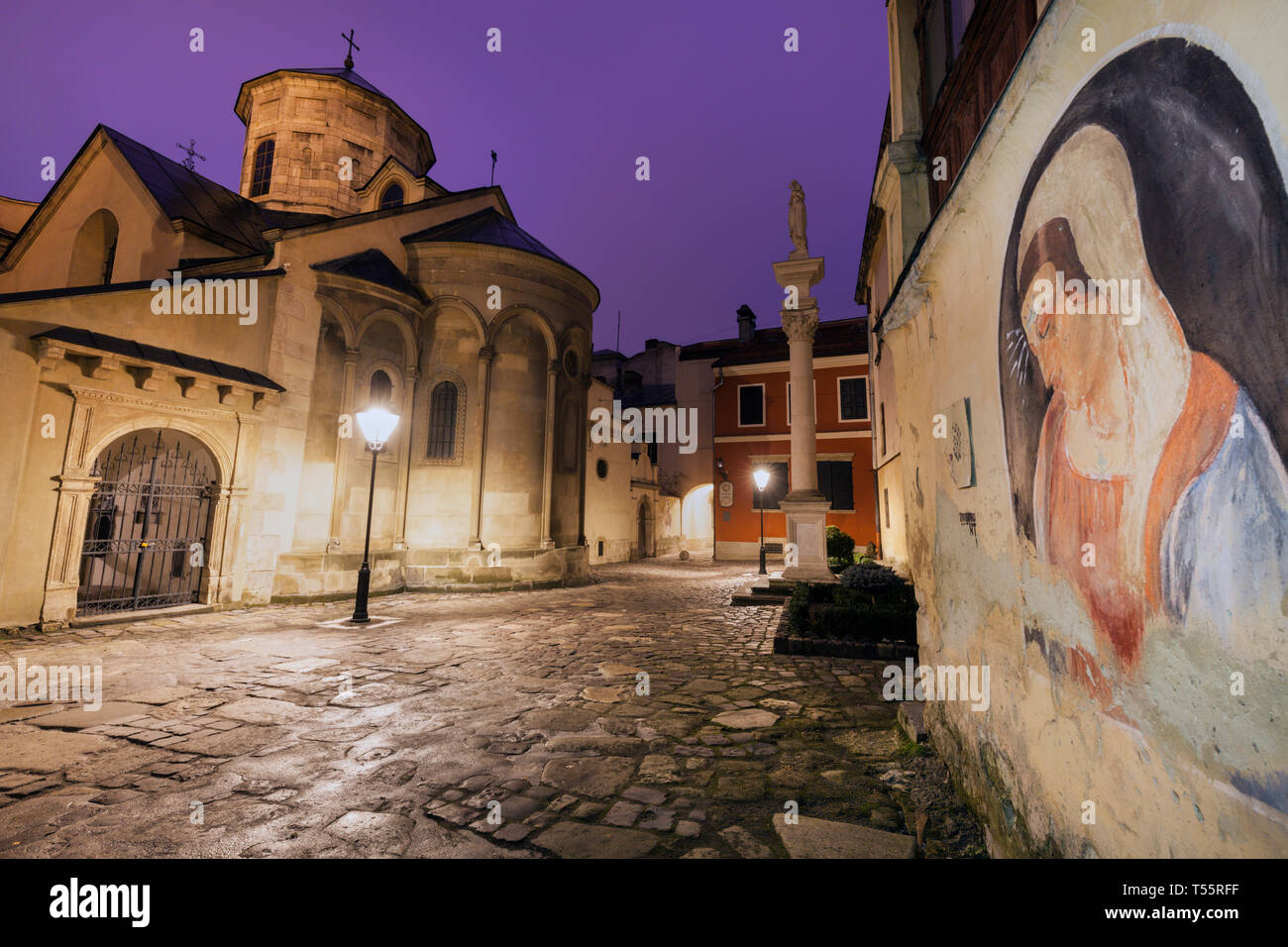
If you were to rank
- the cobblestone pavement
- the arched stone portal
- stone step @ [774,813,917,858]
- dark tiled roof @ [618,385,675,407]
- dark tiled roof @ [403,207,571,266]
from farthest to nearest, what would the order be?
1. dark tiled roof @ [618,385,675,407]
2. the arched stone portal
3. dark tiled roof @ [403,207,571,266]
4. the cobblestone pavement
5. stone step @ [774,813,917,858]

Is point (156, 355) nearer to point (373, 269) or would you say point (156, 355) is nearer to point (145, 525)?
point (145, 525)

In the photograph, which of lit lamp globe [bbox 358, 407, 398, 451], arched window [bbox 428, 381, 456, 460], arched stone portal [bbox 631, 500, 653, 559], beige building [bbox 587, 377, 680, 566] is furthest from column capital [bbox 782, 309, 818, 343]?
arched stone portal [bbox 631, 500, 653, 559]

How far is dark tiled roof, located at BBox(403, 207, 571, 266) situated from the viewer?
47.0 ft

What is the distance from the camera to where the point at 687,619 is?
9688 mm

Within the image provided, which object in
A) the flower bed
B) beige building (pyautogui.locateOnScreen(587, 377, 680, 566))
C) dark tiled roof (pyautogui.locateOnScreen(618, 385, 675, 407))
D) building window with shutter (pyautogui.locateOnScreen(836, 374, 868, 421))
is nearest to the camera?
the flower bed

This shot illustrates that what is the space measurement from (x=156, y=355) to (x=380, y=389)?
4.49 metres

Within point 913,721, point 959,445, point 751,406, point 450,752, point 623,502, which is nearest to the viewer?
point 959,445

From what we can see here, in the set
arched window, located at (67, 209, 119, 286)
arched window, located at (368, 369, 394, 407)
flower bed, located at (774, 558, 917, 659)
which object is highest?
arched window, located at (67, 209, 119, 286)

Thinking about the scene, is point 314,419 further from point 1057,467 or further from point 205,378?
point 1057,467

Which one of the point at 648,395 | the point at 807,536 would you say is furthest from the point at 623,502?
the point at 807,536

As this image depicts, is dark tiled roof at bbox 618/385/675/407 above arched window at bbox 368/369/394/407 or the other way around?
above

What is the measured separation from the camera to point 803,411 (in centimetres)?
1291

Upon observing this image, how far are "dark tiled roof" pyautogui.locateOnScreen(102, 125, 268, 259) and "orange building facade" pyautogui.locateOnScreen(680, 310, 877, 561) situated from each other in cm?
1853

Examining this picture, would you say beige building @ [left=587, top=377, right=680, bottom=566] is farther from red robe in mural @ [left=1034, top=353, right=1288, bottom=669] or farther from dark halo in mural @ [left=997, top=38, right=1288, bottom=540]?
dark halo in mural @ [left=997, top=38, right=1288, bottom=540]
